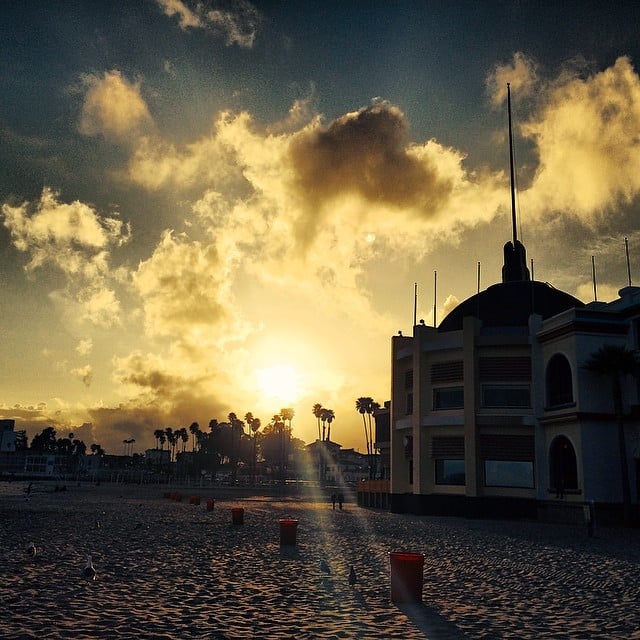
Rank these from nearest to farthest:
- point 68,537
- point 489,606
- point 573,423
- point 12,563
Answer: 1. point 489,606
2. point 12,563
3. point 68,537
4. point 573,423

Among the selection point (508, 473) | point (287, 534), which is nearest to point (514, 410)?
point (508, 473)

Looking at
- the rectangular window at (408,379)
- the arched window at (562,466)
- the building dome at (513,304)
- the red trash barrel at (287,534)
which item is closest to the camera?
the red trash barrel at (287,534)

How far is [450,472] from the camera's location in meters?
44.0

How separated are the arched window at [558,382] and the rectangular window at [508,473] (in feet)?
14.1

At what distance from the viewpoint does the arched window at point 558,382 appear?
39.6 m

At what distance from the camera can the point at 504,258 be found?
2135 inches

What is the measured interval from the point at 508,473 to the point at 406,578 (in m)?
30.5

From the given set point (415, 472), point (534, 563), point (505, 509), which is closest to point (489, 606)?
point (534, 563)

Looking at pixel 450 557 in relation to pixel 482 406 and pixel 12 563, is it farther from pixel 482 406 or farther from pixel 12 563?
pixel 482 406

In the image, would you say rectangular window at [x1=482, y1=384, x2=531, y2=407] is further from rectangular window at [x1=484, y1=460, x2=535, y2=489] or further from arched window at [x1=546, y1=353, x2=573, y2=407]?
rectangular window at [x1=484, y1=460, x2=535, y2=489]

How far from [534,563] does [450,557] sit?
2.64m

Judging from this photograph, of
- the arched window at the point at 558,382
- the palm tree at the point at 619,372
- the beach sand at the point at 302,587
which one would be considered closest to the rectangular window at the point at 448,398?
A: the arched window at the point at 558,382

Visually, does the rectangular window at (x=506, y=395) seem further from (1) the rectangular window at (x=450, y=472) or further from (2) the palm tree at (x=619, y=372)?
(2) the palm tree at (x=619, y=372)

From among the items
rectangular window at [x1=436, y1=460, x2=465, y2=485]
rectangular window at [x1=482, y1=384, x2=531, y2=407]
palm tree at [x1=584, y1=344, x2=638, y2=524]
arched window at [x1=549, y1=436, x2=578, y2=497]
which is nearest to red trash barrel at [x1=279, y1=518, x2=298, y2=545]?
palm tree at [x1=584, y1=344, x2=638, y2=524]
